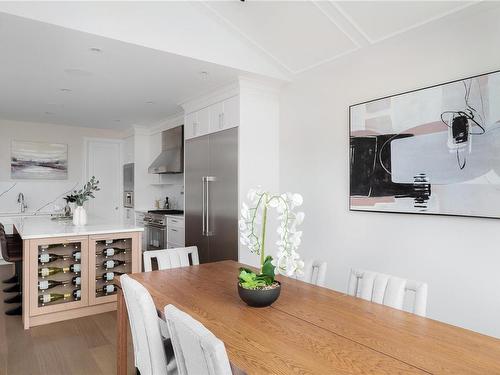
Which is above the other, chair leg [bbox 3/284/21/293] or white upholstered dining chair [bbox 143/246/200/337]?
white upholstered dining chair [bbox 143/246/200/337]

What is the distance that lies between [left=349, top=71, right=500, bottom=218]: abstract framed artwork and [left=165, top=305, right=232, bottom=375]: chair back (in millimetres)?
2213

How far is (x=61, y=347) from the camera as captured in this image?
2830 millimetres

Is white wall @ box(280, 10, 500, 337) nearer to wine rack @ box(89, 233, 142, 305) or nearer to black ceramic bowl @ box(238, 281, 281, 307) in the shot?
black ceramic bowl @ box(238, 281, 281, 307)

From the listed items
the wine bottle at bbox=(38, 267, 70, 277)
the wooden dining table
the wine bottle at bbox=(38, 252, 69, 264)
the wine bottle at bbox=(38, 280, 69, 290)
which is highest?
the wooden dining table

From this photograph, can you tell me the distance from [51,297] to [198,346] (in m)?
3.02

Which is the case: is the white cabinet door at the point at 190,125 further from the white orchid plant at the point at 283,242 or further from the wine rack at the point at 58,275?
the white orchid plant at the point at 283,242

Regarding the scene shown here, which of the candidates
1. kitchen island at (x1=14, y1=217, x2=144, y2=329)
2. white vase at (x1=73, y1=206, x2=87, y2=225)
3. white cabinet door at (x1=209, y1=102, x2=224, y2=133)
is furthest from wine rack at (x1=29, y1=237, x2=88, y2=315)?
white cabinet door at (x1=209, y1=102, x2=224, y2=133)

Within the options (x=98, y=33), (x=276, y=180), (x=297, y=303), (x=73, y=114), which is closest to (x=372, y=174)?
(x=276, y=180)

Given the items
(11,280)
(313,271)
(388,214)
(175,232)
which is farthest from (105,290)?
(388,214)

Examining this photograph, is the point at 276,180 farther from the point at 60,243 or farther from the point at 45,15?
the point at 45,15

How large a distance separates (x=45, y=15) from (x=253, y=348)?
9.15 ft

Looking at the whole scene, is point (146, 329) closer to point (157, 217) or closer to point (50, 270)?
point (50, 270)

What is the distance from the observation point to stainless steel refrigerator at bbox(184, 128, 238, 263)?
4.02m

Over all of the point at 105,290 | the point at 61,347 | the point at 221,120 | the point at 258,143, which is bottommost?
the point at 61,347
